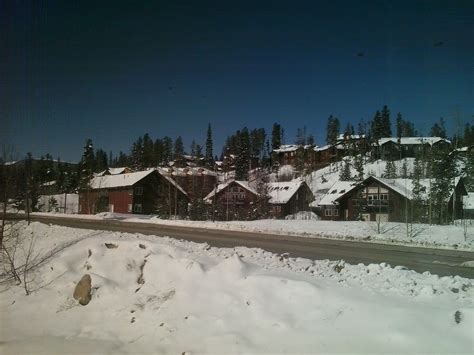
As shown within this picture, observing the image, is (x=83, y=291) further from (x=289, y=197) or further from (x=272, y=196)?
(x=272, y=196)

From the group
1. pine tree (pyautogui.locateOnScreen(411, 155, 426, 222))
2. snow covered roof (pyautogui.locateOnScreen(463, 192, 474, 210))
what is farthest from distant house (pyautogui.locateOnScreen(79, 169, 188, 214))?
snow covered roof (pyautogui.locateOnScreen(463, 192, 474, 210))

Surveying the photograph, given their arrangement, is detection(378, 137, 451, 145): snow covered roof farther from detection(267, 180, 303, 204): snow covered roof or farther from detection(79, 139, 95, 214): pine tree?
detection(79, 139, 95, 214): pine tree

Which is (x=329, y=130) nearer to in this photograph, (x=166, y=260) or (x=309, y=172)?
(x=309, y=172)

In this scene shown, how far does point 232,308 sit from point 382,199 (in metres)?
46.7

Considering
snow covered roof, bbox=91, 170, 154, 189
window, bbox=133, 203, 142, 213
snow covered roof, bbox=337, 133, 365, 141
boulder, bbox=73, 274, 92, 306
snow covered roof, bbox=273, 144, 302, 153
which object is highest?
snow covered roof, bbox=337, 133, 365, 141

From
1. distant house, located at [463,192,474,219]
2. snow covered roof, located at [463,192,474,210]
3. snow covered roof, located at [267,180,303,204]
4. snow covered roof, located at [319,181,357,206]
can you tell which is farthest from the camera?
snow covered roof, located at [267,180,303,204]

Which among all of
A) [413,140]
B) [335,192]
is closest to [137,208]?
[335,192]

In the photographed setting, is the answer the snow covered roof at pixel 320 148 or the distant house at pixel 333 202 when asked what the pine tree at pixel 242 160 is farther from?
the snow covered roof at pixel 320 148

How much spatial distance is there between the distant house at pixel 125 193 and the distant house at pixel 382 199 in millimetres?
21752

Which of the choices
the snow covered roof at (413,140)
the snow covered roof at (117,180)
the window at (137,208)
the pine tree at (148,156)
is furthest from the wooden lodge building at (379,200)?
the pine tree at (148,156)

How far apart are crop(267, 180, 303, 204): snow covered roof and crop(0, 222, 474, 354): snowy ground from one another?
5267 cm

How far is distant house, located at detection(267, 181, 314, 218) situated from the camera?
210 ft

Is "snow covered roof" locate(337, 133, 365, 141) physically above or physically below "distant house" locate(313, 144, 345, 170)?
above

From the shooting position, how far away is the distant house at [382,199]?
149 feet
